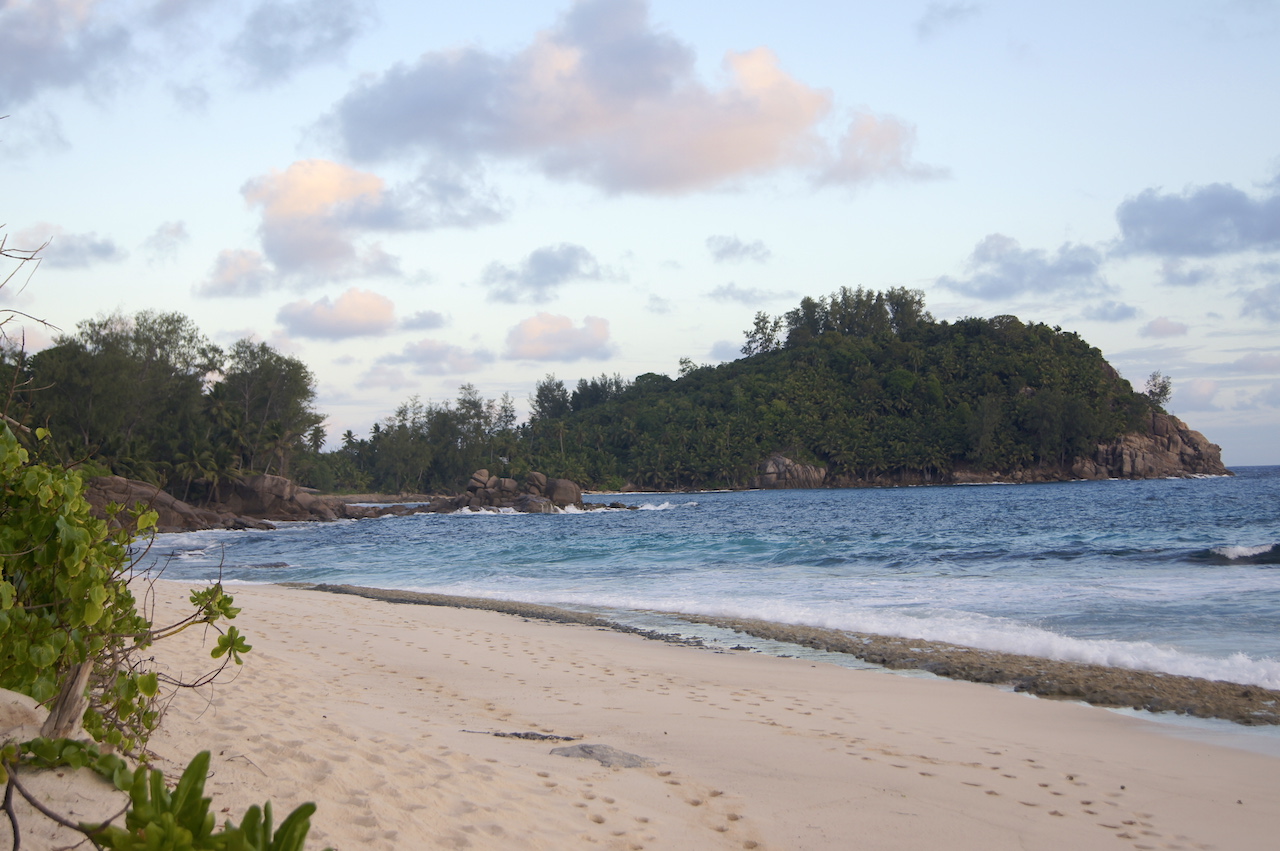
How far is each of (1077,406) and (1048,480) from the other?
9707 millimetres

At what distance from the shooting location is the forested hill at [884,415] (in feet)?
328

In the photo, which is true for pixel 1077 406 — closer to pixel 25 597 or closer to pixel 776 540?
pixel 776 540

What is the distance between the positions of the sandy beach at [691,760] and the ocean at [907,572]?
4.79ft

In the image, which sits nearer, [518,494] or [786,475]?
[518,494]

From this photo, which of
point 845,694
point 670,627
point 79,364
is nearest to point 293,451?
point 79,364

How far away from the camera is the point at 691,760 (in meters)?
5.41

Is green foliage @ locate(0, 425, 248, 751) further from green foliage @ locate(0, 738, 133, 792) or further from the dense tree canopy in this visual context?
the dense tree canopy

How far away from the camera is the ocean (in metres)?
11.1

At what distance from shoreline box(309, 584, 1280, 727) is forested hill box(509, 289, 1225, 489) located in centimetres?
9580

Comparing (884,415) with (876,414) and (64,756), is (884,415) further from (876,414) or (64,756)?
(64,756)

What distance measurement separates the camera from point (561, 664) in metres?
9.22

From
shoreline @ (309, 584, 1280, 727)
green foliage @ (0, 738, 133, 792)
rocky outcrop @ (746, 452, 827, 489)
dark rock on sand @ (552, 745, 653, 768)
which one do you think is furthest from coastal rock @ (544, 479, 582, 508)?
green foliage @ (0, 738, 133, 792)

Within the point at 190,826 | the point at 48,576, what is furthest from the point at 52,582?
the point at 190,826

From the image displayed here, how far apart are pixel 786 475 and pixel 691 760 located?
10345 centimetres
